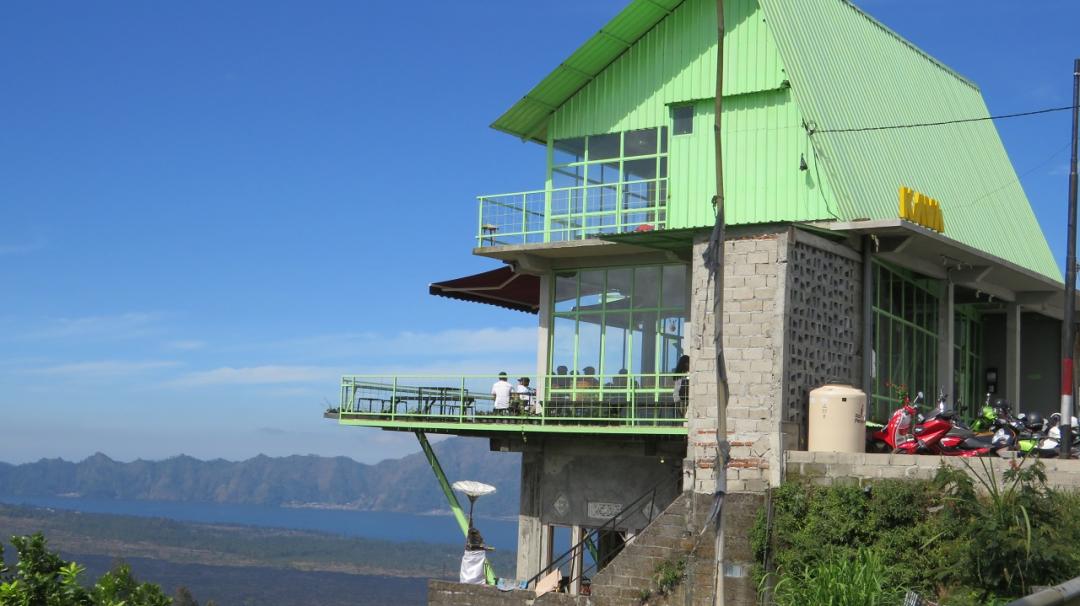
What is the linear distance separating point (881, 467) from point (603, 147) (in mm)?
10538

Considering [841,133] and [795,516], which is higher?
[841,133]

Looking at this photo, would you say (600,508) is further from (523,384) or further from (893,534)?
(893,534)

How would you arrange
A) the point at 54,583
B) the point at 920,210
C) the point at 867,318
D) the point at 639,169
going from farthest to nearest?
the point at 639,169, the point at 920,210, the point at 867,318, the point at 54,583

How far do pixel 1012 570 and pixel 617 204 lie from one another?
1235 cm

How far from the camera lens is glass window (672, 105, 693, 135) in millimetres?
27156

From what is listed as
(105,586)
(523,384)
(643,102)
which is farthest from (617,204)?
(105,586)

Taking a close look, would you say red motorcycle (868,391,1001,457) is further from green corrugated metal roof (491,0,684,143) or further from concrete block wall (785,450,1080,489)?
green corrugated metal roof (491,0,684,143)

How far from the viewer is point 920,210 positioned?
25.4m

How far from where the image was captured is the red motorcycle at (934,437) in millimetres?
21844

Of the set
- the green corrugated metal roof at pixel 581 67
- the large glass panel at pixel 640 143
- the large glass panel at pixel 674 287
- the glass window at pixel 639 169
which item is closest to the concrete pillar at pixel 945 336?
the large glass panel at pixel 674 287

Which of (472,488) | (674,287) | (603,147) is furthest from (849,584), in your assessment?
(603,147)

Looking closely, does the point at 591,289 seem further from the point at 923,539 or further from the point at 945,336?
the point at 923,539

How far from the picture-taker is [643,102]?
27875 millimetres

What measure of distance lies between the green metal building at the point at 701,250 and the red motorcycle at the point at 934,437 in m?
1.53
